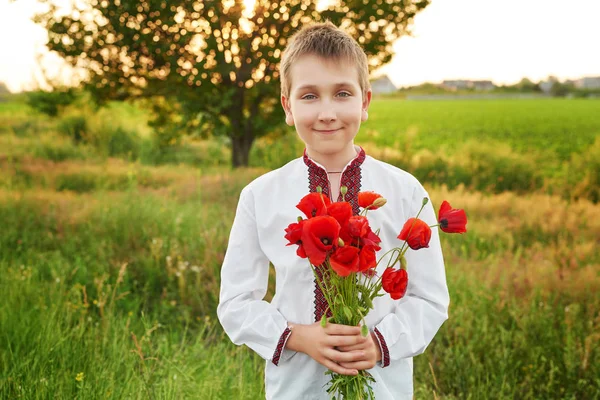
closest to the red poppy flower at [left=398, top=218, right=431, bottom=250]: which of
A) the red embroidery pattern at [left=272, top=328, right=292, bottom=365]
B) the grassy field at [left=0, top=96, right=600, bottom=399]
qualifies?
the red embroidery pattern at [left=272, top=328, right=292, bottom=365]

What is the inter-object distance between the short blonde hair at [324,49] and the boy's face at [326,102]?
0.02 m

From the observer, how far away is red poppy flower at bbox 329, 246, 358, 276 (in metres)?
1.22

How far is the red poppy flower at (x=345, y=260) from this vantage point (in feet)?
4.00

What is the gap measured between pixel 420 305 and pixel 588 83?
68.1m

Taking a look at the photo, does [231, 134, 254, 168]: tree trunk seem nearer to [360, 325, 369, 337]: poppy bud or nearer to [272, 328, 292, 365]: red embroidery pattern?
[272, 328, 292, 365]: red embroidery pattern

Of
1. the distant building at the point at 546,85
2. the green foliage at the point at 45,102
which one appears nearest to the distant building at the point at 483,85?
the distant building at the point at 546,85

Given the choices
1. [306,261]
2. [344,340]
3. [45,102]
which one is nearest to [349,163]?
[306,261]

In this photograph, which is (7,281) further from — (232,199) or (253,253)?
(232,199)

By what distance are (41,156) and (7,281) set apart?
7.69 meters

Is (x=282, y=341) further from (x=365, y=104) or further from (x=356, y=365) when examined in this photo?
(x=365, y=104)

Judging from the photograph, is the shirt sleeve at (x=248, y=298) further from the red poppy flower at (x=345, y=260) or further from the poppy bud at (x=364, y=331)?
the red poppy flower at (x=345, y=260)

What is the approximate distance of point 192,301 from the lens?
13.5ft

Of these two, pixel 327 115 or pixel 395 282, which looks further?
pixel 327 115

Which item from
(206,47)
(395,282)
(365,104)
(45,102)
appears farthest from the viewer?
(45,102)
